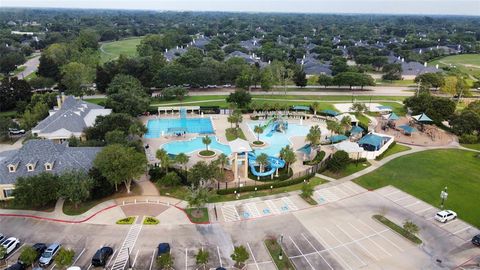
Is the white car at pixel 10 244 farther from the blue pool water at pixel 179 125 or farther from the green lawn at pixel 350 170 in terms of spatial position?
the green lawn at pixel 350 170

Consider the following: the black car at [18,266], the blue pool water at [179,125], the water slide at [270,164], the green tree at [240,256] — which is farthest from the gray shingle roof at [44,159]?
the green tree at [240,256]

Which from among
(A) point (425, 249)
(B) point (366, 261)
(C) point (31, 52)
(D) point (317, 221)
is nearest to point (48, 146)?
(D) point (317, 221)

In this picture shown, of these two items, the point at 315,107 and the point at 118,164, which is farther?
the point at 315,107

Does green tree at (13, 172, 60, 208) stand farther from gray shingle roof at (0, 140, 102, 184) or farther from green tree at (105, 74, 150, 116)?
green tree at (105, 74, 150, 116)

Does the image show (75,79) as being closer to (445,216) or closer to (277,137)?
(277,137)

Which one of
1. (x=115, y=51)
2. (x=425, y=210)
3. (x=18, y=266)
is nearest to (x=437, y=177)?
(x=425, y=210)

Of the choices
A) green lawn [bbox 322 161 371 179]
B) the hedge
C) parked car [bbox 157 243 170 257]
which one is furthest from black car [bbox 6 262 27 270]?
green lawn [bbox 322 161 371 179]

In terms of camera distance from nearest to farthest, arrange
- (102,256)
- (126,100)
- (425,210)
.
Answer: (102,256) → (425,210) → (126,100)
